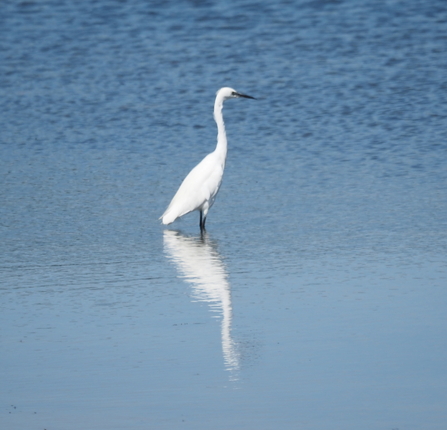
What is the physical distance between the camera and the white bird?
7348 millimetres

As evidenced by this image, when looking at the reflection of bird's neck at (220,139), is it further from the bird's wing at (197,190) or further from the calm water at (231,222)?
the calm water at (231,222)

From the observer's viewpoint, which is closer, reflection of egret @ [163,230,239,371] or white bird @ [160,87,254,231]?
reflection of egret @ [163,230,239,371]

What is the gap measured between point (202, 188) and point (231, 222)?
401mm

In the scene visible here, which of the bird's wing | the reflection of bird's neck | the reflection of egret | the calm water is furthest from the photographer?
the reflection of bird's neck

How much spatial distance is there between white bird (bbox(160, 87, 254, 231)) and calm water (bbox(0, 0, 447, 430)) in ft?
0.50

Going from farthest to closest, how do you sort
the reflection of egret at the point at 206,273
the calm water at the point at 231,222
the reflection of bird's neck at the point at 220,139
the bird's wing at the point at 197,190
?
the reflection of bird's neck at the point at 220,139, the bird's wing at the point at 197,190, the reflection of egret at the point at 206,273, the calm water at the point at 231,222

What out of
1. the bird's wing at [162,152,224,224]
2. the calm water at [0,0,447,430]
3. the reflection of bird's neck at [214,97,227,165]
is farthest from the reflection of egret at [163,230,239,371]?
→ the reflection of bird's neck at [214,97,227,165]

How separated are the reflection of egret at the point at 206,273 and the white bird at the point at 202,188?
8.5 inches

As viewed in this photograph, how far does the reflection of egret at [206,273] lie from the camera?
4.43 m

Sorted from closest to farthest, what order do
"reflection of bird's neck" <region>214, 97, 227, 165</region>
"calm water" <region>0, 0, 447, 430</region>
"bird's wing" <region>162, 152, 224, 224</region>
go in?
"calm water" <region>0, 0, 447, 430</region> → "bird's wing" <region>162, 152, 224, 224</region> → "reflection of bird's neck" <region>214, 97, 227, 165</region>

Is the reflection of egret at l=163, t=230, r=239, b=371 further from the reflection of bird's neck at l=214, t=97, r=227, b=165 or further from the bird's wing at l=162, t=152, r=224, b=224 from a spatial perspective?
the reflection of bird's neck at l=214, t=97, r=227, b=165

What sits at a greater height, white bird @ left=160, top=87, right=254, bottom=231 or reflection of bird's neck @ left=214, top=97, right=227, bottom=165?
reflection of bird's neck @ left=214, top=97, right=227, bottom=165

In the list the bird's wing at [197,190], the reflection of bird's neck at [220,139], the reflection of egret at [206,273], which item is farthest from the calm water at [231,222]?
the reflection of bird's neck at [220,139]

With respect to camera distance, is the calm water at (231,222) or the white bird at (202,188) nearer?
the calm water at (231,222)
